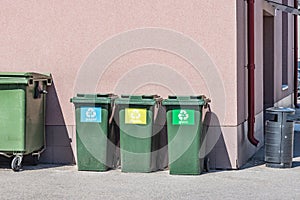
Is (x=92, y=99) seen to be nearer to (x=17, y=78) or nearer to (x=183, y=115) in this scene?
(x=17, y=78)

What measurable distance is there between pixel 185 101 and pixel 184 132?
1.43ft

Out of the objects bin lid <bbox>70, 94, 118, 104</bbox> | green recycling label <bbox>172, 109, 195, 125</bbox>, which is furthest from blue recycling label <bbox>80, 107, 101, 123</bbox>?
green recycling label <bbox>172, 109, 195, 125</bbox>

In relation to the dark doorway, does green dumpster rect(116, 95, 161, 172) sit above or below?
below

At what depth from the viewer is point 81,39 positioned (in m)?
9.21

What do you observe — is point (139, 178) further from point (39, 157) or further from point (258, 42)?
point (258, 42)

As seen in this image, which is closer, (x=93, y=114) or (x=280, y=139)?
(x=93, y=114)

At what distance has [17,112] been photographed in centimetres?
855

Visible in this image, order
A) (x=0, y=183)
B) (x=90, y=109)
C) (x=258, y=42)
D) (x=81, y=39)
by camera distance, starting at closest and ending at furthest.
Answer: (x=0, y=183), (x=90, y=109), (x=81, y=39), (x=258, y=42)

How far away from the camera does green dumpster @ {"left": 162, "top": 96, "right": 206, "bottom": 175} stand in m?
8.26

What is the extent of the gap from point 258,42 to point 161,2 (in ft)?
8.43

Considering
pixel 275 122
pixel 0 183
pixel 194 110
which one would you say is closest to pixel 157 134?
pixel 194 110

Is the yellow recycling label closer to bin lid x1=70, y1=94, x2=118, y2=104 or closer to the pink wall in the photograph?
bin lid x1=70, y1=94, x2=118, y2=104

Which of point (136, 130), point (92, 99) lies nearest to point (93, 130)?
point (92, 99)

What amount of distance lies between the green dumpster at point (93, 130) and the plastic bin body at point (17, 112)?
26.0 inches
